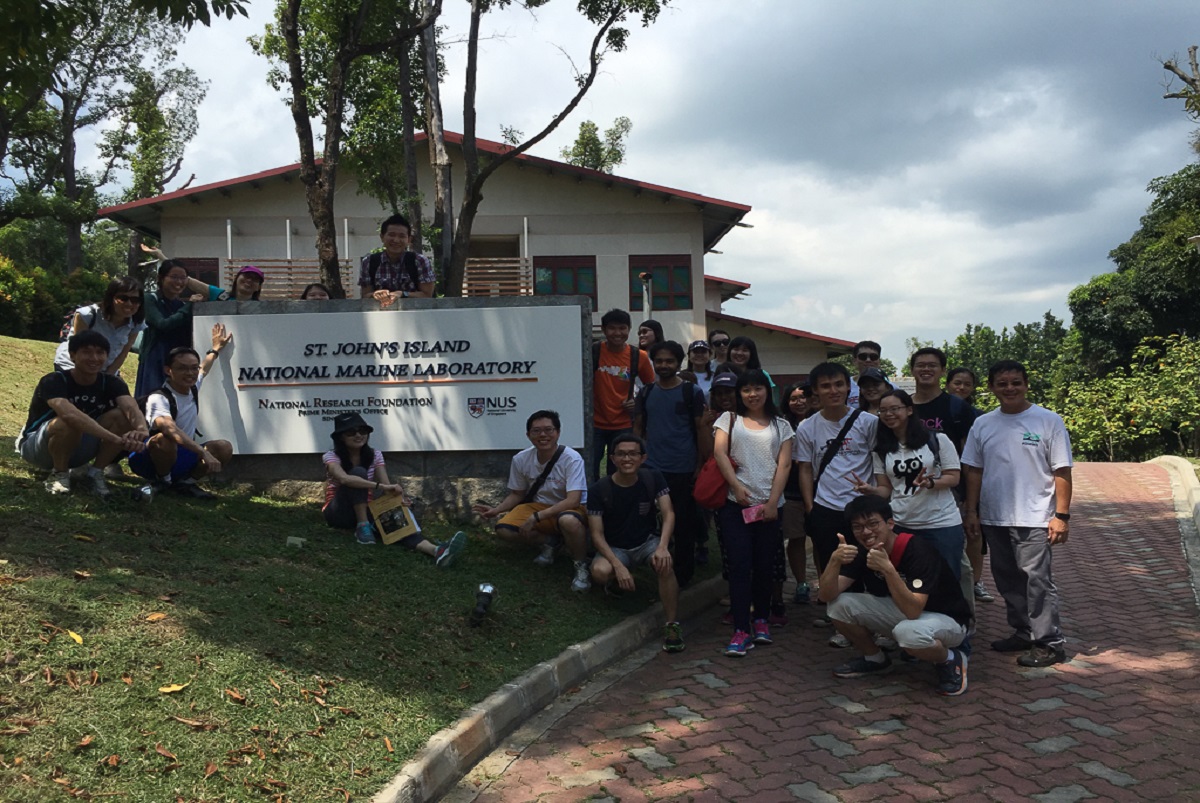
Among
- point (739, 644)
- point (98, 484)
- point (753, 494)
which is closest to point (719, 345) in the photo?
point (753, 494)

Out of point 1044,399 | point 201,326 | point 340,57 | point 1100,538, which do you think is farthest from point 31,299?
point 1044,399

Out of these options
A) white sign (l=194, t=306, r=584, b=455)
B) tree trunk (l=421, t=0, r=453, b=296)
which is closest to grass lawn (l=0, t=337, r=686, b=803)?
white sign (l=194, t=306, r=584, b=455)

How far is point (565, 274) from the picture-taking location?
24109 mm

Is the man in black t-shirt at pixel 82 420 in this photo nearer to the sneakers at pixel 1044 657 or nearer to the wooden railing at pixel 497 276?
the sneakers at pixel 1044 657

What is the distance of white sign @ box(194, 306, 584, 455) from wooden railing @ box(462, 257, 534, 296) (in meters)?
13.4

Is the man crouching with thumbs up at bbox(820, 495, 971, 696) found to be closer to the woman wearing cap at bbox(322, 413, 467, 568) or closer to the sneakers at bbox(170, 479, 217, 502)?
the woman wearing cap at bbox(322, 413, 467, 568)

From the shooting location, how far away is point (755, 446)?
6.61 metres

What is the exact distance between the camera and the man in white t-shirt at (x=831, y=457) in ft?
21.0

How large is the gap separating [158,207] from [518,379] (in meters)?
Result: 18.1

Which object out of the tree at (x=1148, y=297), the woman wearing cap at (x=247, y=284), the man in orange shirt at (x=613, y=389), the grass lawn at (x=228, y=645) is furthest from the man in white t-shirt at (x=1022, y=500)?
the tree at (x=1148, y=297)

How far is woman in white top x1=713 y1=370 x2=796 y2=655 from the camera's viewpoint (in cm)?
Answer: 653

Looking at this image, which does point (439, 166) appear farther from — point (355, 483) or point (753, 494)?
point (753, 494)

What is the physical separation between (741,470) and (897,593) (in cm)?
147

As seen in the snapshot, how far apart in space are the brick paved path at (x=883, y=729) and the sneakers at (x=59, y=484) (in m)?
3.57
